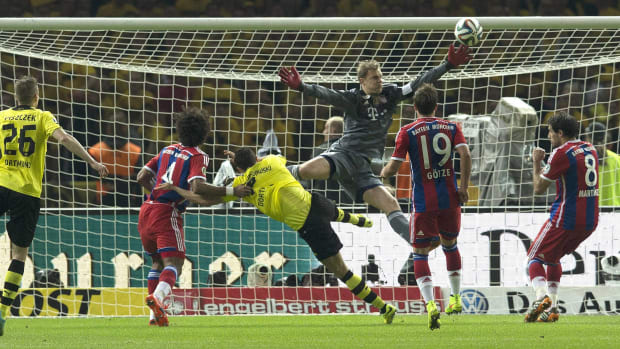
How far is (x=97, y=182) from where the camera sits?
1104 cm

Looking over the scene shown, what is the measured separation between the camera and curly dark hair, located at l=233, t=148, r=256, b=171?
750 centimetres

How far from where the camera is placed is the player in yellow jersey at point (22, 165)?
6883 mm

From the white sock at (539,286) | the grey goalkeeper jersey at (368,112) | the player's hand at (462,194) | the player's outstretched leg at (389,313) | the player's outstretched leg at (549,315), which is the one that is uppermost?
the grey goalkeeper jersey at (368,112)

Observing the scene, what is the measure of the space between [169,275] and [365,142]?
223 centimetres

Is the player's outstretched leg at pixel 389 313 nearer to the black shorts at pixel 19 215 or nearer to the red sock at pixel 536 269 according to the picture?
the red sock at pixel 536 269

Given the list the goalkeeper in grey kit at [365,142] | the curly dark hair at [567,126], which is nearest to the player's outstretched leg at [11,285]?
the goalkeeper in grey kit at [365,142]

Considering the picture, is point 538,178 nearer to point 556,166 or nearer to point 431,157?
point 556,166

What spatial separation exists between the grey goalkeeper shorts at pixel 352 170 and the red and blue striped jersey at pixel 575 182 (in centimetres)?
165

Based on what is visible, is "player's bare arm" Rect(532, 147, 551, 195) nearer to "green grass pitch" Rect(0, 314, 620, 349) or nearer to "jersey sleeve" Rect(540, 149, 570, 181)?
"jersey sleeve" Rect(540, 149, 570, 181)

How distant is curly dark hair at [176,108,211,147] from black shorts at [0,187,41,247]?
4.26 ft

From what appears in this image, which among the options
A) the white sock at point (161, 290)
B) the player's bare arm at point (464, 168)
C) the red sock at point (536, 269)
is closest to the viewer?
the player's bare arm at point (464, 168)

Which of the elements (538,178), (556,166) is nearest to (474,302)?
(538,178)

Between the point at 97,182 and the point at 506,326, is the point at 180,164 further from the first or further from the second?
the point at 97,182

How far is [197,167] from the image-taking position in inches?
292
